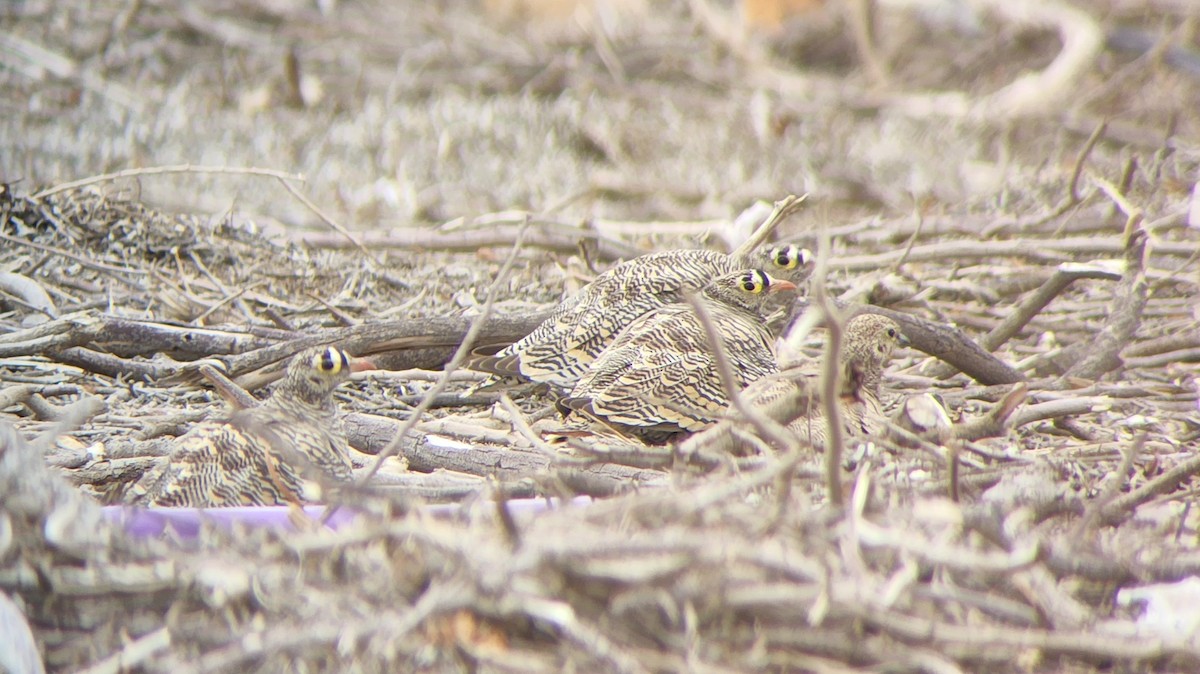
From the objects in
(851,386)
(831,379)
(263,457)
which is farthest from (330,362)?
(831,379)

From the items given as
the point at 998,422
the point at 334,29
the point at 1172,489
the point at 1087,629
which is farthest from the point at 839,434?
the point at 334,29

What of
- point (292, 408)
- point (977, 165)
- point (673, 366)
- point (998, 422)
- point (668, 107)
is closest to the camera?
point (998, 422)

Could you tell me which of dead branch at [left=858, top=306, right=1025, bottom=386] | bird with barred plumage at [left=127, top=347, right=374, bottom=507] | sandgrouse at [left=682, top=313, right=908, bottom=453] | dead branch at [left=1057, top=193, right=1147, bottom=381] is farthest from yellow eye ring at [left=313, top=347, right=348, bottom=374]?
dead branch at [left=1057, top=193, right=1147, bottom=381]

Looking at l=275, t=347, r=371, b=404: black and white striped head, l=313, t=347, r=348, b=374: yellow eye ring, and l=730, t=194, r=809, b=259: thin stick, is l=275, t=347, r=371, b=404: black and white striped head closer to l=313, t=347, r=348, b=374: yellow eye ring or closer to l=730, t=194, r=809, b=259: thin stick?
l=313, t=347, r=348, b=374: yellow eye ring

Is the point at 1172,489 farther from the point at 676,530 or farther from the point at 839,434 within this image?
the point at 676,530

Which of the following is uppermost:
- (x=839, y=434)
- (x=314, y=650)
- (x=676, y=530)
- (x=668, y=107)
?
(x=668, y=107)

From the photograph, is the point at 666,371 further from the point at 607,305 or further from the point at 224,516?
the point at 224,516

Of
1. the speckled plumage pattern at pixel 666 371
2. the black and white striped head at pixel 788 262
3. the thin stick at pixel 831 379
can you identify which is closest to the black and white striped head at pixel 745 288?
the speckled plumage pattern at pixel 666 371
